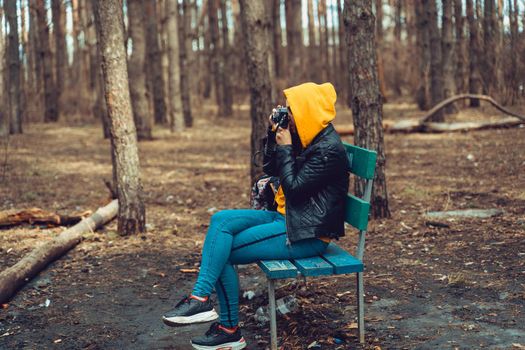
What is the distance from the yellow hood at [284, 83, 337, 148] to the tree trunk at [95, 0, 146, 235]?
343 centimetres

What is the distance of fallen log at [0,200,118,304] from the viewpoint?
5.72 m

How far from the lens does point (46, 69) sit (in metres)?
25.4

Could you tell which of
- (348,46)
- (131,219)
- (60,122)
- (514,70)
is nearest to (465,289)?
(348,46)

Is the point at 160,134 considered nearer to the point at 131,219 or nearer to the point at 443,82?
the point at 443,82

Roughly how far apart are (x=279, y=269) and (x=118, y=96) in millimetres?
3921

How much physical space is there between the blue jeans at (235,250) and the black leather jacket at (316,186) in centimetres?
11

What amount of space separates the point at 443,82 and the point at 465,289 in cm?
1547

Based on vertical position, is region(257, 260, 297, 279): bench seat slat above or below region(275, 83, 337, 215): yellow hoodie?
below

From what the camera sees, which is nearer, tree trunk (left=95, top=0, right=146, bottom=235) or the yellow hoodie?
the yellow hoodie

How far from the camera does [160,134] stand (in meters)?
20.0

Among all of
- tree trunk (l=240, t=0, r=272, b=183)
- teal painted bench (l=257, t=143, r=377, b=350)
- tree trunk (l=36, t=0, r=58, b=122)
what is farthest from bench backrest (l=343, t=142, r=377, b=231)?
tree trunk (l=36, t=0, r=58, b=122)

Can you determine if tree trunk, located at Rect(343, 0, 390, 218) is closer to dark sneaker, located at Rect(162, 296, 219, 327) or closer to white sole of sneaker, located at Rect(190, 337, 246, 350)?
white sole of sneaker, located at Rect(190, 337, 246, 350)

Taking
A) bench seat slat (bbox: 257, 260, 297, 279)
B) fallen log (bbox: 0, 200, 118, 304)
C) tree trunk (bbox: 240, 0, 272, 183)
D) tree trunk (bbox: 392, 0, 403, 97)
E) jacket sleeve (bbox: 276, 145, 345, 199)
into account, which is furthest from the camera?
tree trunk (bbox: 392, 0, 403, 97)

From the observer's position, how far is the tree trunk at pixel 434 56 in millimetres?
19469
